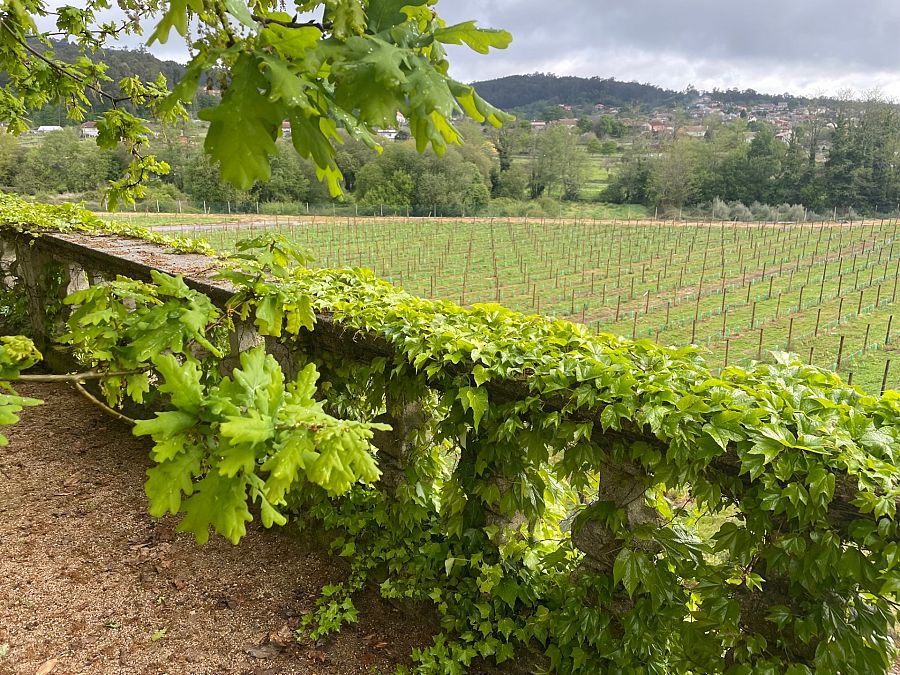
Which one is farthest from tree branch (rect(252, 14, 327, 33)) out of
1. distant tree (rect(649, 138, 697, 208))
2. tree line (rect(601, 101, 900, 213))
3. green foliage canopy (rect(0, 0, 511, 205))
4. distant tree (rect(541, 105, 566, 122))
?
distant tree (rect(541, 105, 566, 122))

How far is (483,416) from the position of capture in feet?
7.18

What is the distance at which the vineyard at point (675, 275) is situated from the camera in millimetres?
12281

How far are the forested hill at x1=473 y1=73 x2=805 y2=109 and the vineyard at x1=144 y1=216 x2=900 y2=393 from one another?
11395 centimetres

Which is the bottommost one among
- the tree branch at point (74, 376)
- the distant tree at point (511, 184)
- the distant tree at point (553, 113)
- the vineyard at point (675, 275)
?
the vineyard at point (675, 275)

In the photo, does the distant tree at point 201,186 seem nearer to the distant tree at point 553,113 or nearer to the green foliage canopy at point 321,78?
the green foliage canopy at point 321,78

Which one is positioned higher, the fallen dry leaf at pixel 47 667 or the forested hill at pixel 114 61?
the forested hill at pixel 114 61

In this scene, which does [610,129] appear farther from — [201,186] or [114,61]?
[114,61]

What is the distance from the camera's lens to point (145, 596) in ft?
8.76

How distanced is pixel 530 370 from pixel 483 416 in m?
0.26

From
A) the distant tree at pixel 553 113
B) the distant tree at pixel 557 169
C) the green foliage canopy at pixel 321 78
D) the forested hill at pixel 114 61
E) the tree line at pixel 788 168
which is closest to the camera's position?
the green foliage canopy at pixel 321 78

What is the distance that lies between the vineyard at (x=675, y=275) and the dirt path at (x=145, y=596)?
4.35 meters

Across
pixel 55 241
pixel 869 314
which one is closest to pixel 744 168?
pixel 869 314

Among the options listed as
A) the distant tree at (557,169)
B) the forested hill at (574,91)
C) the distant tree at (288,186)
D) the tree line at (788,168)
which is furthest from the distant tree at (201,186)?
the forested hill at (574,91)

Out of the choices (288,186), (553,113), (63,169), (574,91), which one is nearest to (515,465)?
(288,186)
